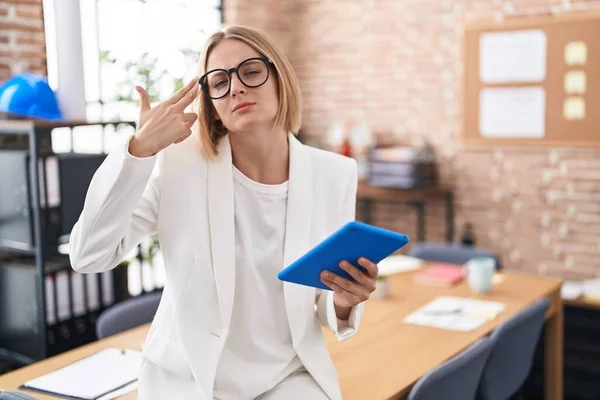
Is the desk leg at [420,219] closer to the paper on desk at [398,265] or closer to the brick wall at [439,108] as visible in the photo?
the brick wall at [439,108]

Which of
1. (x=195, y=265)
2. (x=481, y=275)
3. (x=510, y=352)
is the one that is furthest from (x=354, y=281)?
(x=481, y=275)

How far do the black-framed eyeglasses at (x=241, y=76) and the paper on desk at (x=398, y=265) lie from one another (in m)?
1.72

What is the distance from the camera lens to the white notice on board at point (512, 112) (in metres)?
4.63

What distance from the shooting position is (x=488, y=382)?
2.36 metres

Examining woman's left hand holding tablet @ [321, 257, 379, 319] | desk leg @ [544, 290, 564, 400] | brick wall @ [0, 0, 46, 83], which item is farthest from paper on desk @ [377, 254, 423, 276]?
brick wall @ [0, 0, 46, 83]

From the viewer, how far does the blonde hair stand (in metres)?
1.74

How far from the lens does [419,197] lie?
4.87 m

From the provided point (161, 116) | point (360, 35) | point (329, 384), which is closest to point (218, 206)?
point (161, 116)

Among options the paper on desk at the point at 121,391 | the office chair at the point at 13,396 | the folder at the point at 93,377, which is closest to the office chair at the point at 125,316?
the folder at the point at 93,377

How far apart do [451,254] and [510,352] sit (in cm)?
128

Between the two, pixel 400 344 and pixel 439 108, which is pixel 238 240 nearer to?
pixel 400 344

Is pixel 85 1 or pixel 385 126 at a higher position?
pixel 85 1

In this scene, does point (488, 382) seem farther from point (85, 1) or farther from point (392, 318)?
point (85, 1)

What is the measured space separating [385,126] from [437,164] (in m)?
0.50
